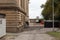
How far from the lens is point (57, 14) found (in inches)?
2297

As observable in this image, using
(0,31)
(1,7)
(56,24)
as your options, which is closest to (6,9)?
(1,7)

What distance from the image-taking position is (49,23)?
5984cm

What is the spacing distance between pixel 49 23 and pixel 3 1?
24107mm

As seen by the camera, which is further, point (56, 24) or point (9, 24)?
point (56, 24)

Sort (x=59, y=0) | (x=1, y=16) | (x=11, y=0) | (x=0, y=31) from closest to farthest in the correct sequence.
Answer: (x=0, y=31) → (x=1, y=16) → (x=11, y=0) → (x=59, y=0)

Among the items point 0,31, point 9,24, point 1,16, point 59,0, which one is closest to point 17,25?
point 9,24

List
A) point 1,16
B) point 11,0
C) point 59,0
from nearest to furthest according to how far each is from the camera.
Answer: point 1,16 < point 11,0 < point 59,0

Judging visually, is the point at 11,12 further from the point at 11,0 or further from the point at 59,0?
the point at 59,0

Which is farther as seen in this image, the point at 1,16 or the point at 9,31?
the point at 9,31

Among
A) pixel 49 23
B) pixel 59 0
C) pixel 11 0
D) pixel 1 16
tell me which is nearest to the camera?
pixel 1 16

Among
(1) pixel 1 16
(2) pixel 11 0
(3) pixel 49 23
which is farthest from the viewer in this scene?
(3) pixel 49 23

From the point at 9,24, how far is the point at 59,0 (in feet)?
70.2

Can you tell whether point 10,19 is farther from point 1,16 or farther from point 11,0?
point 1,16

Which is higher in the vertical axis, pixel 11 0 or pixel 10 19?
pixel 11 0
